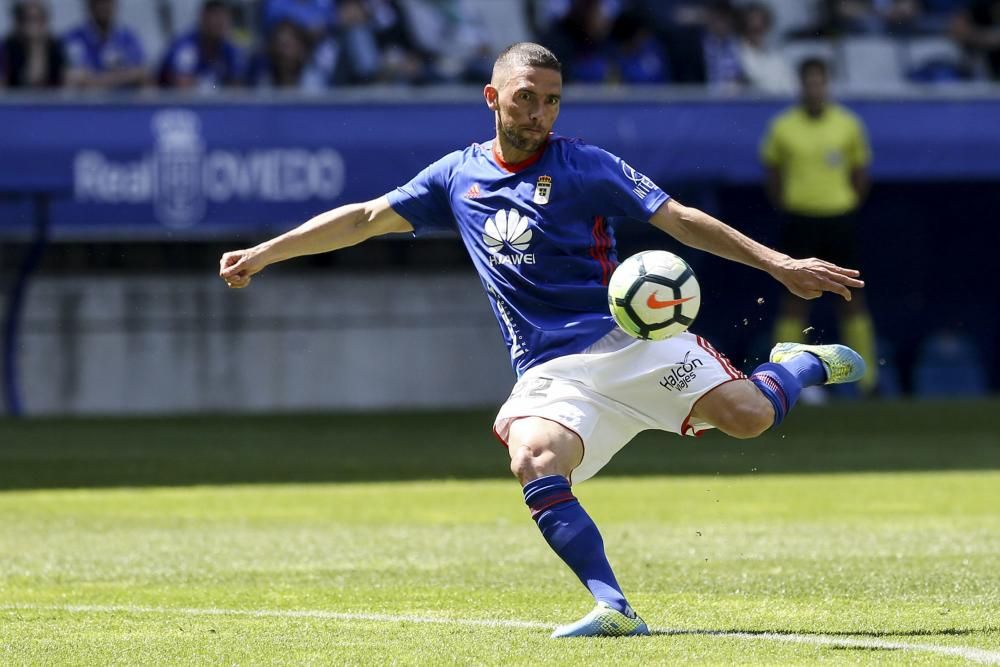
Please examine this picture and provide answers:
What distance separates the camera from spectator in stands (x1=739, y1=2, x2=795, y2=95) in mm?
20000

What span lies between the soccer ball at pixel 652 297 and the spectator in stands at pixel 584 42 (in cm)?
1292

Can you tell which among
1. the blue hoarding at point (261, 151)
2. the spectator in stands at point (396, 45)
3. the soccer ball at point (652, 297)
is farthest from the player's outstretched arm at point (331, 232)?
the spectator in stands at point (396, 45)

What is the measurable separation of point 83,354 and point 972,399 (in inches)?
339

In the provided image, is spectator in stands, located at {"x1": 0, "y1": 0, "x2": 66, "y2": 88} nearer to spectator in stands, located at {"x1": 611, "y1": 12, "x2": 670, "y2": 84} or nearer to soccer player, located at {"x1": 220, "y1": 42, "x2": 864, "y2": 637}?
spectator in stands, located at {"x1": 611, "y1": 12, "x2": 670, "y2": 84}

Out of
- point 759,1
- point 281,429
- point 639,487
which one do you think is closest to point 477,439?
point 281,429

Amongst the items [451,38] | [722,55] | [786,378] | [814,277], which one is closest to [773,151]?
[722,55]

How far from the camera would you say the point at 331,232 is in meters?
6.95

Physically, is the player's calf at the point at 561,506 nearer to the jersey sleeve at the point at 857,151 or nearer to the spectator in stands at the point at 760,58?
the jersey sleeve at the point at 857,151

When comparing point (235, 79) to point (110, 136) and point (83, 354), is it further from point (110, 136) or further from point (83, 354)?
point (83, 354)

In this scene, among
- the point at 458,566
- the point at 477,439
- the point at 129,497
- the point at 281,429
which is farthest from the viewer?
the point at 281,429

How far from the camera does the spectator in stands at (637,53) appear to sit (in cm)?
1956

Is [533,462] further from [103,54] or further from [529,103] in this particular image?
[103,54]

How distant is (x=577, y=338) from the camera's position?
6.57m

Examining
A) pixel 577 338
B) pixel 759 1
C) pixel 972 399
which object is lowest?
pixel 972 399
